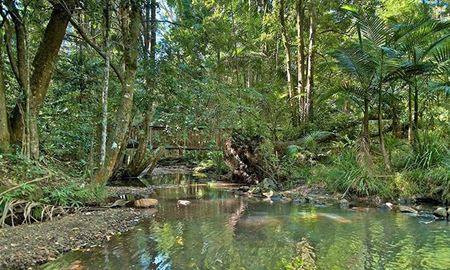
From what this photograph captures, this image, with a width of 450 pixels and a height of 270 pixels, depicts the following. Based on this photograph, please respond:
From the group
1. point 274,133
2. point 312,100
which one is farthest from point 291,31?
point 274,133

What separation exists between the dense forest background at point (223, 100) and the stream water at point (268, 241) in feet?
5.66

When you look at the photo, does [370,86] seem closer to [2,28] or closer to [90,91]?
[90,91]

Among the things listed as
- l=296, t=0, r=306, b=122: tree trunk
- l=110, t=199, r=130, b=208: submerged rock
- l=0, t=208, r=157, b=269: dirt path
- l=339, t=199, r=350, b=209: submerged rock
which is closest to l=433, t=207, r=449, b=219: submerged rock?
l=339, t=199, r=350, b=209: submerged rock

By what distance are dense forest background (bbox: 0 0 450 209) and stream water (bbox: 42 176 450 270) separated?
173 cm

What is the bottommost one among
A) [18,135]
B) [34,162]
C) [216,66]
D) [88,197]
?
[88,197]

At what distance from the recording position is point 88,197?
23.2 ft

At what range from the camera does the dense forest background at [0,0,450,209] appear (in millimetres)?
7273

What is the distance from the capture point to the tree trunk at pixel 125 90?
7.88m

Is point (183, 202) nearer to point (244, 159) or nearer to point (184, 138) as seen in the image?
point (244, 159)

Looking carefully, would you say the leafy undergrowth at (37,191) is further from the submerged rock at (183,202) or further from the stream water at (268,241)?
the submerged rock at (183,202)

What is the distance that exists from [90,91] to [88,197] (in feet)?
13.7

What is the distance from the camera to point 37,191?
601 centimetres

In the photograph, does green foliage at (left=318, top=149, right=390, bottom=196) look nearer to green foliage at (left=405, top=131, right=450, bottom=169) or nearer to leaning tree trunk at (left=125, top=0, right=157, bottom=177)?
green foliage at (left=405, top=131, right=450, bottom=169)

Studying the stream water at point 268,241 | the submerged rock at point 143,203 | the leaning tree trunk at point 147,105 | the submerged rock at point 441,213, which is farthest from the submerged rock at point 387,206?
the leaning tree trunk at point 147,105
